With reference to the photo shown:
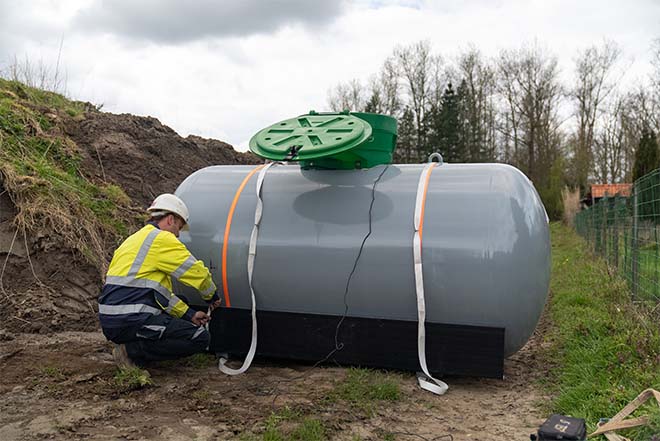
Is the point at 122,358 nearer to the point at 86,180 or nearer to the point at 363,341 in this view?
the point at 363,341

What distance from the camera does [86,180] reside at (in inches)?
314

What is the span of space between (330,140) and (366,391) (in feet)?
6.77

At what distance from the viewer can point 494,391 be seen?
4.87 metres

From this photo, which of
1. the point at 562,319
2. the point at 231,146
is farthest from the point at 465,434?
the point at 231,146

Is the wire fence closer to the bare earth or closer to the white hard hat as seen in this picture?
the bare earth

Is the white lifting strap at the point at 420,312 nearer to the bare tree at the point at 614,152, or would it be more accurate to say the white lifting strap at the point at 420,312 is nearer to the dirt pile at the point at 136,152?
the dirt pile at the point at 136,152

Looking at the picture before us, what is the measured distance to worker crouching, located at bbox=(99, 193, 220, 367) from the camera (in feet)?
15.7

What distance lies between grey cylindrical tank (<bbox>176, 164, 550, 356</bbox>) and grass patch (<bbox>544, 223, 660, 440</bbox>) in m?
0.60

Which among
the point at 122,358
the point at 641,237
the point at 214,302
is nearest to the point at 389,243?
the point at 214,302

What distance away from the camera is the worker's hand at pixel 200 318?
16.9 ft

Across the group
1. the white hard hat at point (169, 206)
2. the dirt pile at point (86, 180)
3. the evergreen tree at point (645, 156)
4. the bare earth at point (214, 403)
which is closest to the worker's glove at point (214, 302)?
the bare earth at point (214, 403)

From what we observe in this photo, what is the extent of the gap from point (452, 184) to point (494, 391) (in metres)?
1.74

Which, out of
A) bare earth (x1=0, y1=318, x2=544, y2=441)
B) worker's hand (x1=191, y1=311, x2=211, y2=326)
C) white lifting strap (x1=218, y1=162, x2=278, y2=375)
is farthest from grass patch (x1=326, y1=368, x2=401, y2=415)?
worker's hand (x1=191, y1=311, x2=211, y2=326)

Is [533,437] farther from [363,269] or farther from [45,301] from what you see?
[45,301]
